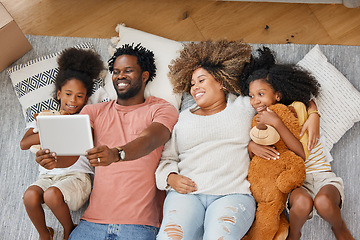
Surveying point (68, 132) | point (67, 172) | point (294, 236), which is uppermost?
point (68, 132)

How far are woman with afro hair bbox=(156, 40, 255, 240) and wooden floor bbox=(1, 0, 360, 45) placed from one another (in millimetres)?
366

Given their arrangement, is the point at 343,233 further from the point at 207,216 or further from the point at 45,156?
the point at 45,156

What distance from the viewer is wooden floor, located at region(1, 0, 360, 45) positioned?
2.20 meters

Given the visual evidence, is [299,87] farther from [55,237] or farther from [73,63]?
[55,237]

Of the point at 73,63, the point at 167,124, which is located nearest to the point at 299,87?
the point at 167,124

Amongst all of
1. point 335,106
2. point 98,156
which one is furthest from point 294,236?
point 98,156

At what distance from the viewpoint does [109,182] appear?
68.7 inches

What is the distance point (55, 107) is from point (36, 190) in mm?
487

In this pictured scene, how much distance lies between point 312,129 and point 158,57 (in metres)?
0.89

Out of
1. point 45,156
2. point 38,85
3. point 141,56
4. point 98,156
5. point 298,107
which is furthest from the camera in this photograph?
point 38,85

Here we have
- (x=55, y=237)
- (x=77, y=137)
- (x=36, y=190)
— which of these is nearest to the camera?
(x=77, y=137)

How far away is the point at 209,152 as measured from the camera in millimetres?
1729

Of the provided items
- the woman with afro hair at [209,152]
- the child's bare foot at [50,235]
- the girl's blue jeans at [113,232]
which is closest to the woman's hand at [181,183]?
the woman with afro hair at [209,152]

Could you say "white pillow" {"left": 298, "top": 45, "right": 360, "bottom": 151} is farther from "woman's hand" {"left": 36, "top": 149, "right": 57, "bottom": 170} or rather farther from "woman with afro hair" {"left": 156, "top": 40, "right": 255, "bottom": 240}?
"woman's hand" {"left": 36, "top": 149, "right": 57, "bottom": 170}
